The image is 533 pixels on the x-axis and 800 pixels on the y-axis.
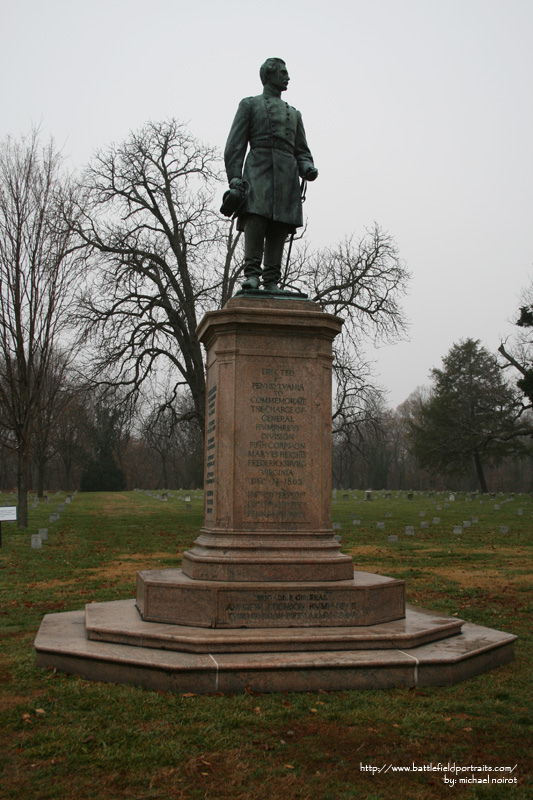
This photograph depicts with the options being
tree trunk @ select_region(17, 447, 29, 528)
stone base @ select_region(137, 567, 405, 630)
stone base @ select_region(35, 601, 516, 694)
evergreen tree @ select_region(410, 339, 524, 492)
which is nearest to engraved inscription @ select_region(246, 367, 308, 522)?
stone base @ select_region(137, 567, 405, 630)

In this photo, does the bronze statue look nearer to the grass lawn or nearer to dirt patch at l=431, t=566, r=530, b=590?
the grass lawn

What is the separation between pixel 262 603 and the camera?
6.32 meters

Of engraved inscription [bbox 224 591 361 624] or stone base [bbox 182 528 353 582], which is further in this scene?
stone base [bbox 182 528 353 582]

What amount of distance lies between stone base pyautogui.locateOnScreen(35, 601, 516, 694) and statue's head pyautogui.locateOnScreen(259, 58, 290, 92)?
20.4 feet

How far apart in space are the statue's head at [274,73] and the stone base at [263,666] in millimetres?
6229

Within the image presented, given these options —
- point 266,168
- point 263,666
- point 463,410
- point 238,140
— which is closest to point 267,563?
point 263,666

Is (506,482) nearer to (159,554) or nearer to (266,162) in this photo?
Result: (159,554)

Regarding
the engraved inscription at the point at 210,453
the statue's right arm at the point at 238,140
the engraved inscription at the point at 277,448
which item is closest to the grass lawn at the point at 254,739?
the engraved inscription at the point at 277,448

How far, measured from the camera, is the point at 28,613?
8906 mm

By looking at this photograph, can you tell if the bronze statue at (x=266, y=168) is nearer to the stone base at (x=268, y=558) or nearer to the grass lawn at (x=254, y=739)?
the stone base at (x=268, y=558)

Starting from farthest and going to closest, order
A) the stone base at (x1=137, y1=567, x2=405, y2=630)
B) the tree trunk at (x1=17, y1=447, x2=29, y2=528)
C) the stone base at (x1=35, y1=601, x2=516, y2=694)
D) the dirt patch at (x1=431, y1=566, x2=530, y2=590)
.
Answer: the tree trunk at (x1=17, y1=447, x2=29, y2=528) < the dirt patch at (x1=431, y1=566, x2=530, y2=590) < the stone base at (x1=137, y1=567, x2=405, y2=630) < the stone base at (x1=35, y1=601, x2=516, y2=694)

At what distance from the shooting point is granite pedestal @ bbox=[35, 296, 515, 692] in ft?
18.5

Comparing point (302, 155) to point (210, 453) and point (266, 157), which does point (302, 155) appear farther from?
point (210, 453)

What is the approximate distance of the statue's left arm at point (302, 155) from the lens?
8078 millimetres
